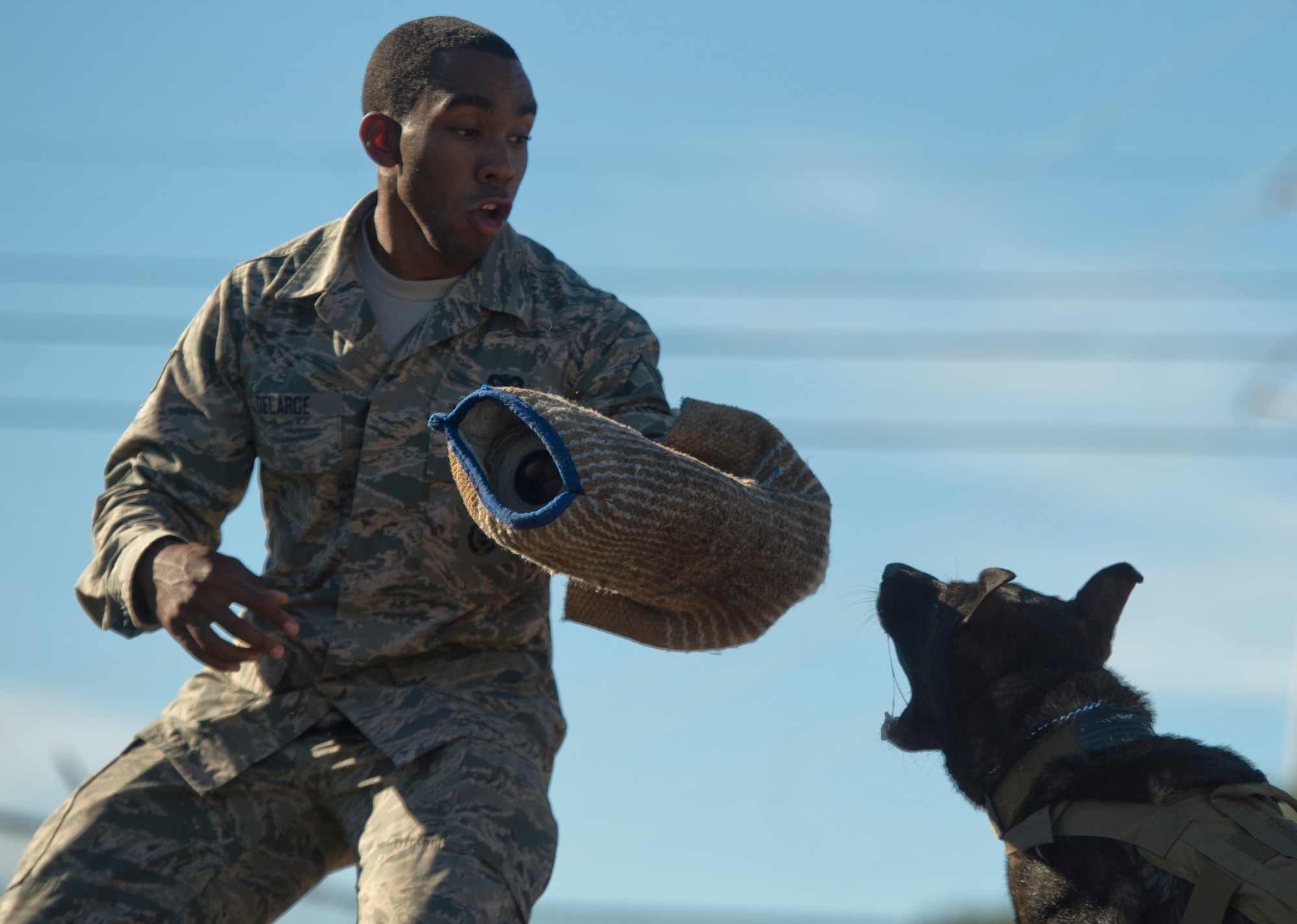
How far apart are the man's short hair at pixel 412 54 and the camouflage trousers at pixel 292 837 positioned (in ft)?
6.04

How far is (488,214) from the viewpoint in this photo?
376cm

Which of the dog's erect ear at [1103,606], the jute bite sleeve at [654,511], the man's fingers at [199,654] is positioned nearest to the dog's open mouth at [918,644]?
the dog's erect ear at [1103,606]

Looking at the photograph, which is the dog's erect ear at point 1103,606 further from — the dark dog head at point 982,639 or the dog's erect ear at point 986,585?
the dog's erect ear at point 986,585

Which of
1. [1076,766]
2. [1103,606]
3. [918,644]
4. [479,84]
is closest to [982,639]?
[918,644]

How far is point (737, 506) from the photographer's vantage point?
288 centimetres

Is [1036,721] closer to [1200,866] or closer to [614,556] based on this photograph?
[1200,866]

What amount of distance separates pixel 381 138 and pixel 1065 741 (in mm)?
2809

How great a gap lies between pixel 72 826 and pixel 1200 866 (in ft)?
9.49

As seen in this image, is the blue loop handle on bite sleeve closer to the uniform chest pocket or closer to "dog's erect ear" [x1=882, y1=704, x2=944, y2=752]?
the uniform chest pocket

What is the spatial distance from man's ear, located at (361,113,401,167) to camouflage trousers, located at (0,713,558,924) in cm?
170

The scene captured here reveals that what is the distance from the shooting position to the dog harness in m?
3.26

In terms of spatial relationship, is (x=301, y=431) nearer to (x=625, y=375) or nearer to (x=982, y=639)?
(x=625, y=375)

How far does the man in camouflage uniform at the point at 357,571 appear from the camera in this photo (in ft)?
10.1

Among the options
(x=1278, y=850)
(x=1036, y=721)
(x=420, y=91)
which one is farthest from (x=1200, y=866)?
(x=420, y=91)
